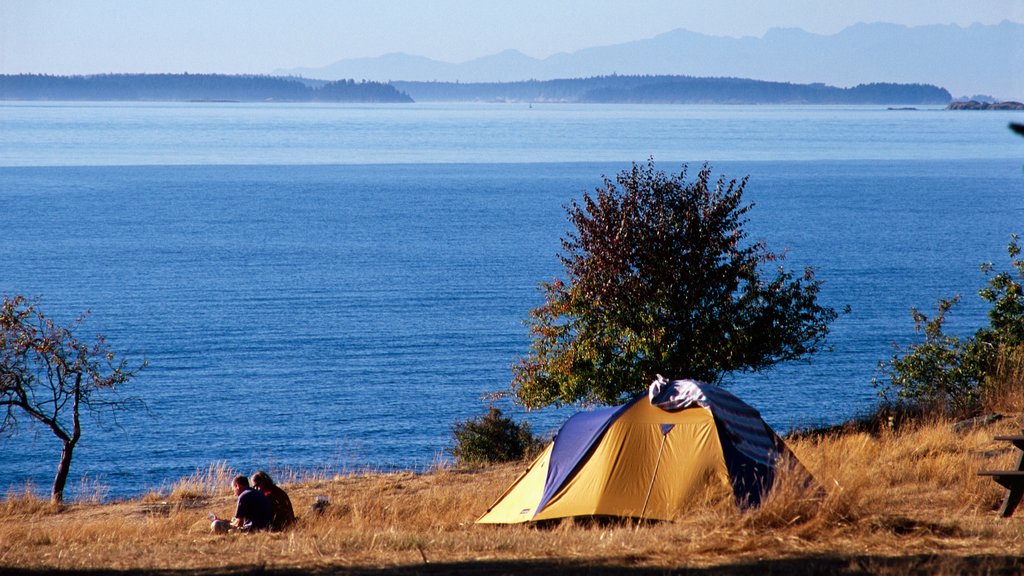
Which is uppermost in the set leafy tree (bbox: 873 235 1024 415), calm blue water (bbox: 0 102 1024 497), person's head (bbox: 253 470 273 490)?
person's head (bbox: 253 470 273 490)

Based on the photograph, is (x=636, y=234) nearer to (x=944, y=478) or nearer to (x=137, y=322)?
(x=944, y=478)

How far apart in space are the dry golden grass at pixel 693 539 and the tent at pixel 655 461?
54 cm

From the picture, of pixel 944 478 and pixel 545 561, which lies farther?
pixel 944 478

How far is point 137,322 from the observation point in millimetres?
64750

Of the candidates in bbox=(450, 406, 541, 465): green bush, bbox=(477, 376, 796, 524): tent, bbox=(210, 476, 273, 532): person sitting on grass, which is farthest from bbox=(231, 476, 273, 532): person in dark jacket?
bbox=(450, 406, 541, 465): green bush

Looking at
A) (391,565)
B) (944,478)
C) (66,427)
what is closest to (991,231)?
(66,427)

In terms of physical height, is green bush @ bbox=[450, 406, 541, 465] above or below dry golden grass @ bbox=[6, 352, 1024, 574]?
below

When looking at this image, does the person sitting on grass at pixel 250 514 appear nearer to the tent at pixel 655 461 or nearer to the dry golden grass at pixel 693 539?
the dry golden grass at pixel 693 539

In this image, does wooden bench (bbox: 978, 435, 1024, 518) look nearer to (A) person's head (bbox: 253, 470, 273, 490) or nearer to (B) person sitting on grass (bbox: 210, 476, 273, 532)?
(B) person sitting on grass (bbox: 210, 476, 273, 532)

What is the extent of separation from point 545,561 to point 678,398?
18.3 ft

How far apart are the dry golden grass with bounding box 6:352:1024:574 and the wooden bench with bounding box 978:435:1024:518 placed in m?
0.18

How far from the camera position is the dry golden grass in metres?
8.41

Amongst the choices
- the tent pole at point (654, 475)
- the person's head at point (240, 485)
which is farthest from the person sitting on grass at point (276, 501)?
the tent pole at point (654, 475)

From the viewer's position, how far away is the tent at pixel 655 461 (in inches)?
512
